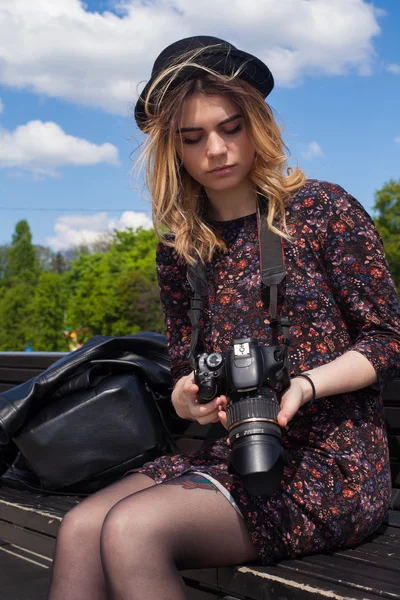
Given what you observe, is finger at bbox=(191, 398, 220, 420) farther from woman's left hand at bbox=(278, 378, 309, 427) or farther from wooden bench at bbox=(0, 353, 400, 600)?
wooden bench at bbox=(0, 353, 400, 600)

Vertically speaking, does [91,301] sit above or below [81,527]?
above

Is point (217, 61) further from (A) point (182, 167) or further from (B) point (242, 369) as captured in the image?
(B) point (242, 369)

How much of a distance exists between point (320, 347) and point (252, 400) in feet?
1.60

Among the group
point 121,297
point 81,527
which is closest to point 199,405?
point 81,527

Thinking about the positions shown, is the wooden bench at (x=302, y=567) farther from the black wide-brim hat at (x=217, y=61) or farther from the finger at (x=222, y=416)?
the black wide-brim hat at (x=217, y=61)

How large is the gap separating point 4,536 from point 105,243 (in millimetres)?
84754

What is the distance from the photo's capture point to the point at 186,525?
→ 2049 millimetres

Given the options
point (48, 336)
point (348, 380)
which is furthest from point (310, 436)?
point (48, 336)

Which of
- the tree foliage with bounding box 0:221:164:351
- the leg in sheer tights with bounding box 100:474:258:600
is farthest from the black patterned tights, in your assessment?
the tree foliage with bounding box 0:221:164:351

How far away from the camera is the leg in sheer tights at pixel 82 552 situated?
2154 millimetres

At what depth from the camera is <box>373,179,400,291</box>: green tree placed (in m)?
42.0

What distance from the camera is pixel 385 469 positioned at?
7.91 ft

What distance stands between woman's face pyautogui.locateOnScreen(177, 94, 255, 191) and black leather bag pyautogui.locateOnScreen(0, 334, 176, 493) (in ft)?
3.56

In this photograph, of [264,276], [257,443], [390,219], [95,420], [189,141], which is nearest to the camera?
[257,443]
